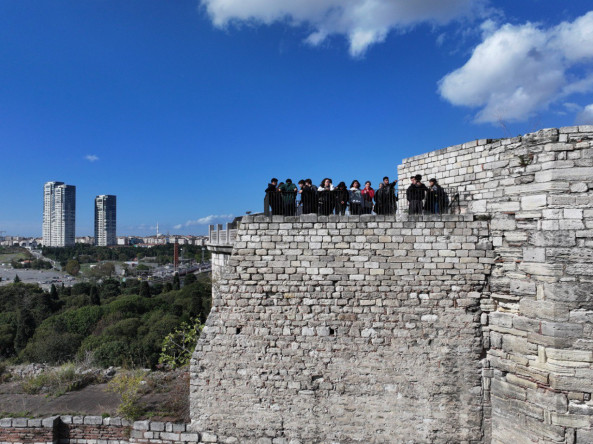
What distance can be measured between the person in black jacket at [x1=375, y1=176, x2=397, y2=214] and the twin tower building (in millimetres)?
181293

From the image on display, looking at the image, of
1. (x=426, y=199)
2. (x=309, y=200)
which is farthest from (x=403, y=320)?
(x=309, y=200)

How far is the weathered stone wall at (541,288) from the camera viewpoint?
5672 mm

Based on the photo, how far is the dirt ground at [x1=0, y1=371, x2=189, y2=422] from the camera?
807cm

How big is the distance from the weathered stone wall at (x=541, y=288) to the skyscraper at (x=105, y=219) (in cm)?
19155

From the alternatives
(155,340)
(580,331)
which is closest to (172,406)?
(580,331)

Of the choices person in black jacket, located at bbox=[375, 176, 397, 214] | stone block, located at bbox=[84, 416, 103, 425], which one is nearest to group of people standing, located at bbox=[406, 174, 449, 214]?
person in black jacket, located at bbox=[375, 176, 397, 214]

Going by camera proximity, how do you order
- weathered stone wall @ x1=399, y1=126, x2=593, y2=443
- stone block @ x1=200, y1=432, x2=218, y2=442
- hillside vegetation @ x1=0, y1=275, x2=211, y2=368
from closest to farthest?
weathered stone wall @ x1=399, y1=126, x2=593, y2=443 < stone block @ x1=200, y1=432, x2=218, y2=442 < hillside vegetation @ x1=0, y1=275, x2=211, y2=368

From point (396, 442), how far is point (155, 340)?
21376 mm

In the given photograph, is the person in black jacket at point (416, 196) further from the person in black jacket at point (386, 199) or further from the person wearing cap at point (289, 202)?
the person wearing cap at point (289, 202)

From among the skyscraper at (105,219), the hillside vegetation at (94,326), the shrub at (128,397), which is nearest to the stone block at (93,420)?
the shrub at (128,397)

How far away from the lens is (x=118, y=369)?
36.7ft

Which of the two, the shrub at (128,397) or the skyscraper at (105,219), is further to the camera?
the skyscraper at (105,219)

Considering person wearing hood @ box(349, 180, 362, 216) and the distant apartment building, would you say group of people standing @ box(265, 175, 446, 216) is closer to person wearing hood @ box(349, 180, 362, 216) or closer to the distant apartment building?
person wearing hood @ box(349, 180, 362, 216)

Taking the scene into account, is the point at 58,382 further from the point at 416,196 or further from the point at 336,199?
the point at 416,196
